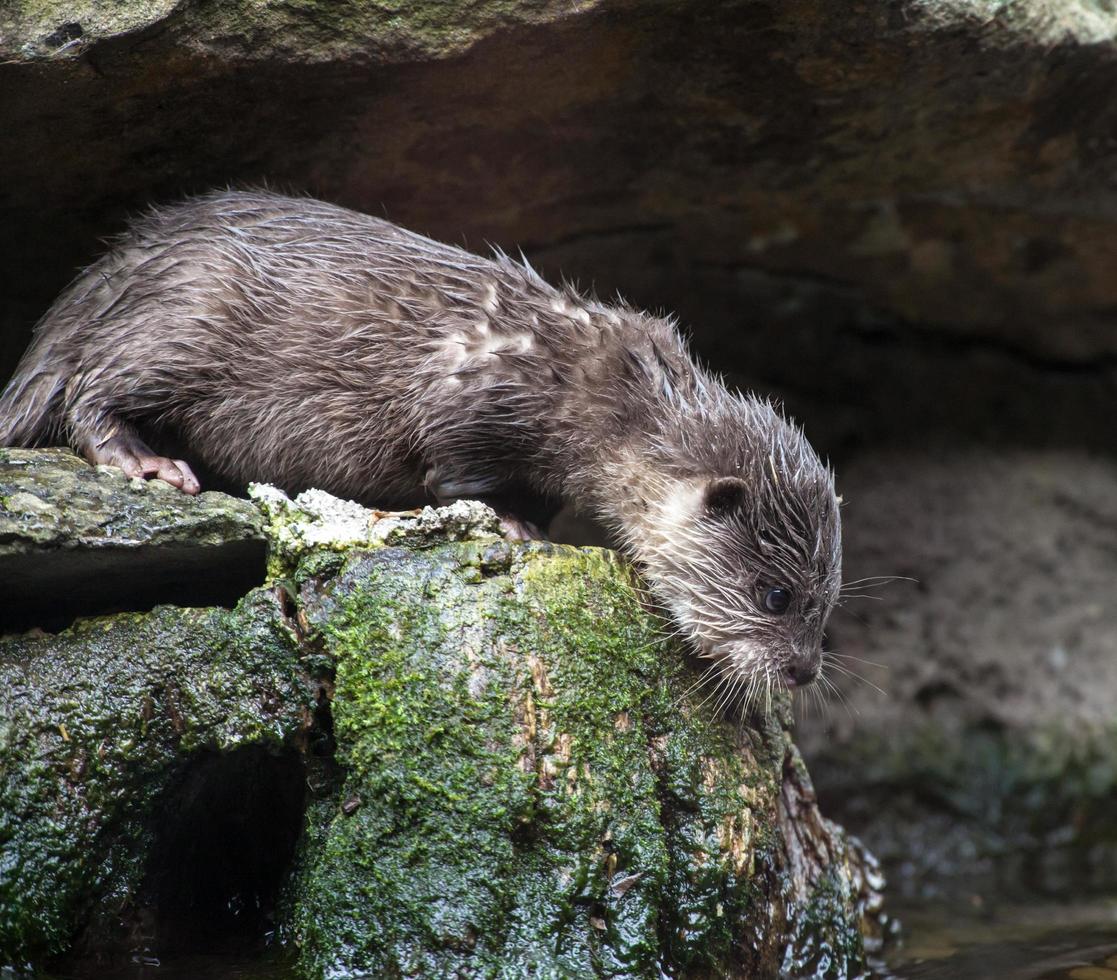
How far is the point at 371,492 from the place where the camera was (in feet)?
14.7

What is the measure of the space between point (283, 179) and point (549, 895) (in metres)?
3.15

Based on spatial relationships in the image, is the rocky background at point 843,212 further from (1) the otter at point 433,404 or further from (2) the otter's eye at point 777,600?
(2) the otter's eye at point 777,600

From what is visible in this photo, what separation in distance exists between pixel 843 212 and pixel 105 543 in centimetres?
385

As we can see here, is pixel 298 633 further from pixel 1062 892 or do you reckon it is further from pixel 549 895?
pixel 1062 892

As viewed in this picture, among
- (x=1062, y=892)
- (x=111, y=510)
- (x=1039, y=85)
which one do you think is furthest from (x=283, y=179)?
(x=1062, y=892)

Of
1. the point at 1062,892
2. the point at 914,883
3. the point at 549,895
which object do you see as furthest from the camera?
the point at 914,883

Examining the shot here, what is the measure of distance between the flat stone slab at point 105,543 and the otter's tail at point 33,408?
0.82 ft

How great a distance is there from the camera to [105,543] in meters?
3.72

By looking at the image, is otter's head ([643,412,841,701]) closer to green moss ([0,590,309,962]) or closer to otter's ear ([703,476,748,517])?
otter's ear ([703,476,748,517])

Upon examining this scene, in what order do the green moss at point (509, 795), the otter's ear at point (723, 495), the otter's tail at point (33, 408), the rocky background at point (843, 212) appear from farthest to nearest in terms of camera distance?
the otter's tail at point (33, 408) < the rocky background at point (843, 212) < the otter's ear at point (723, 495) < the green moss at point (509, 795)

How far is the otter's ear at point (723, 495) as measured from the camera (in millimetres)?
3975

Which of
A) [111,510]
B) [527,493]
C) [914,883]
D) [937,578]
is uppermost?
[111,510]

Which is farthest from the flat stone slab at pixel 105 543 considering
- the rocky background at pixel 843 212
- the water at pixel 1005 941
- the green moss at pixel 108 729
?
the water at pixel 1005 941

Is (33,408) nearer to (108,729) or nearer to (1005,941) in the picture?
(108,729)
